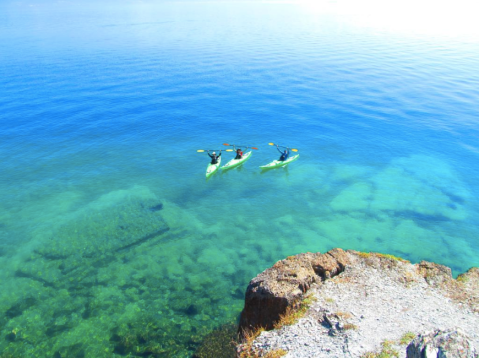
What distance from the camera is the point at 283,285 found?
17094mm

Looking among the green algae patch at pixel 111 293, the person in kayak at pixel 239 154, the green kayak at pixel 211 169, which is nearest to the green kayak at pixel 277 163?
the person in kayak at pixel 239 154

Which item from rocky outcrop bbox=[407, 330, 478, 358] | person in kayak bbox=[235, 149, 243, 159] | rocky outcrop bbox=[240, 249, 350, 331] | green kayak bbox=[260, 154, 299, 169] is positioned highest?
rocky outcrop bbox=[407, 330, 478, 358]

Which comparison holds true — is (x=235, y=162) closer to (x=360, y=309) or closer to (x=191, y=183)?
(x=191, y=183)

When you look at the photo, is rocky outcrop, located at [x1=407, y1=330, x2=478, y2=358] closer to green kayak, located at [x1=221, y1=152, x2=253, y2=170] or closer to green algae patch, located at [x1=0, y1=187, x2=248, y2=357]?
green algae patch, located at [x1=0, y1=187, x2=248, y2=357]

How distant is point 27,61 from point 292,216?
69.1m

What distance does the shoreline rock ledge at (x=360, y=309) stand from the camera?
13398 millimetres

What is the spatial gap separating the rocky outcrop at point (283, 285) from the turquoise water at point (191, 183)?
479cm

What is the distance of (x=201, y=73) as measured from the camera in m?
69.4

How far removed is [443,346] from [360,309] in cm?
500

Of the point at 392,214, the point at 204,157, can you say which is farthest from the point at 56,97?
the point at 392,214

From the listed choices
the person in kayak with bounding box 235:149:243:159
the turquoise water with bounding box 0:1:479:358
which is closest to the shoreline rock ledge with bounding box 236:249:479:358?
the turquoise water with bounding box 0:1:479:358

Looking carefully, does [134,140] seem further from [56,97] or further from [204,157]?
[56,97]

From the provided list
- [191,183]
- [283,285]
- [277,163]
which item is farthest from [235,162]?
[283,285]

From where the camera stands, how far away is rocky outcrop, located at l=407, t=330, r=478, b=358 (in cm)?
1058
